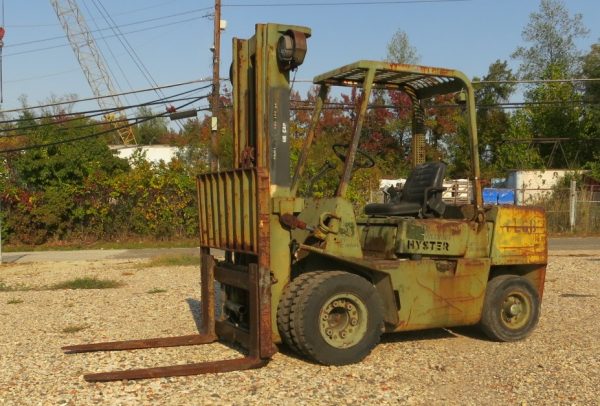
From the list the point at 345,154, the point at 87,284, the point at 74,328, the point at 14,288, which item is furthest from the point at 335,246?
the point at 14,288

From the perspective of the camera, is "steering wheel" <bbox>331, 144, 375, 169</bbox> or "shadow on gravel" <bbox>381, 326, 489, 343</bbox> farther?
"shadow on gravel" <bbox>381, 326, 489, 343</bbox>

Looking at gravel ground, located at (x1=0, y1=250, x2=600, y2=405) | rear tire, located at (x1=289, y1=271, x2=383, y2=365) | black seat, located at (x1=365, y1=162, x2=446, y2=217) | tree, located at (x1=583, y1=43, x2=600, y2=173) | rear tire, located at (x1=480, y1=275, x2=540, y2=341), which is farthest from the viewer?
tree, located at (x1=583, y1=43, x2=600, y2=173)

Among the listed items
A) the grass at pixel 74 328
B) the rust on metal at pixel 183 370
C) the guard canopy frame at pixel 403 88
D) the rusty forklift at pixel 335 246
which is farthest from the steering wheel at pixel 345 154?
the grass at pixel 74 328

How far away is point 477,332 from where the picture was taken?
8.56 m

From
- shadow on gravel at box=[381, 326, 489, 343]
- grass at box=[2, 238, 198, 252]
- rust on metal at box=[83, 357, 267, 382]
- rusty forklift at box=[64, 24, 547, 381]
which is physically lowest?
shadow on gravel at box=[381, 326, 489, 343]

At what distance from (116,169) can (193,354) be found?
64.0 feet

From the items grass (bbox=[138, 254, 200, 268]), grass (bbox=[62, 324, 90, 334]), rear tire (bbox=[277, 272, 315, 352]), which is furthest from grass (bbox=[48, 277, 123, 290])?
rear tire (bbox=[277, 272, 315, 352])

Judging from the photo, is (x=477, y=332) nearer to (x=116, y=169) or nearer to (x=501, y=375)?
(x=501, y=375)

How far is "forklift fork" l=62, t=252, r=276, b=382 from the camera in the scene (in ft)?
20.7

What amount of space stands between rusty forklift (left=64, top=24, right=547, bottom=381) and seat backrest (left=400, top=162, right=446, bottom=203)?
2 cm

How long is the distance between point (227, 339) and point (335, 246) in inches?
67.1

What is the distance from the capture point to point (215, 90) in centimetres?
2719

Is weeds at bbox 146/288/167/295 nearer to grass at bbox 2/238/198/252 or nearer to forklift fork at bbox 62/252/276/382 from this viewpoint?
forklift fork at bbox 62/252/276/382

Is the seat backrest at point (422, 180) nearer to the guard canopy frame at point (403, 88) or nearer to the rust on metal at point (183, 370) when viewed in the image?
the guard canopy frame at point (403, 88)
